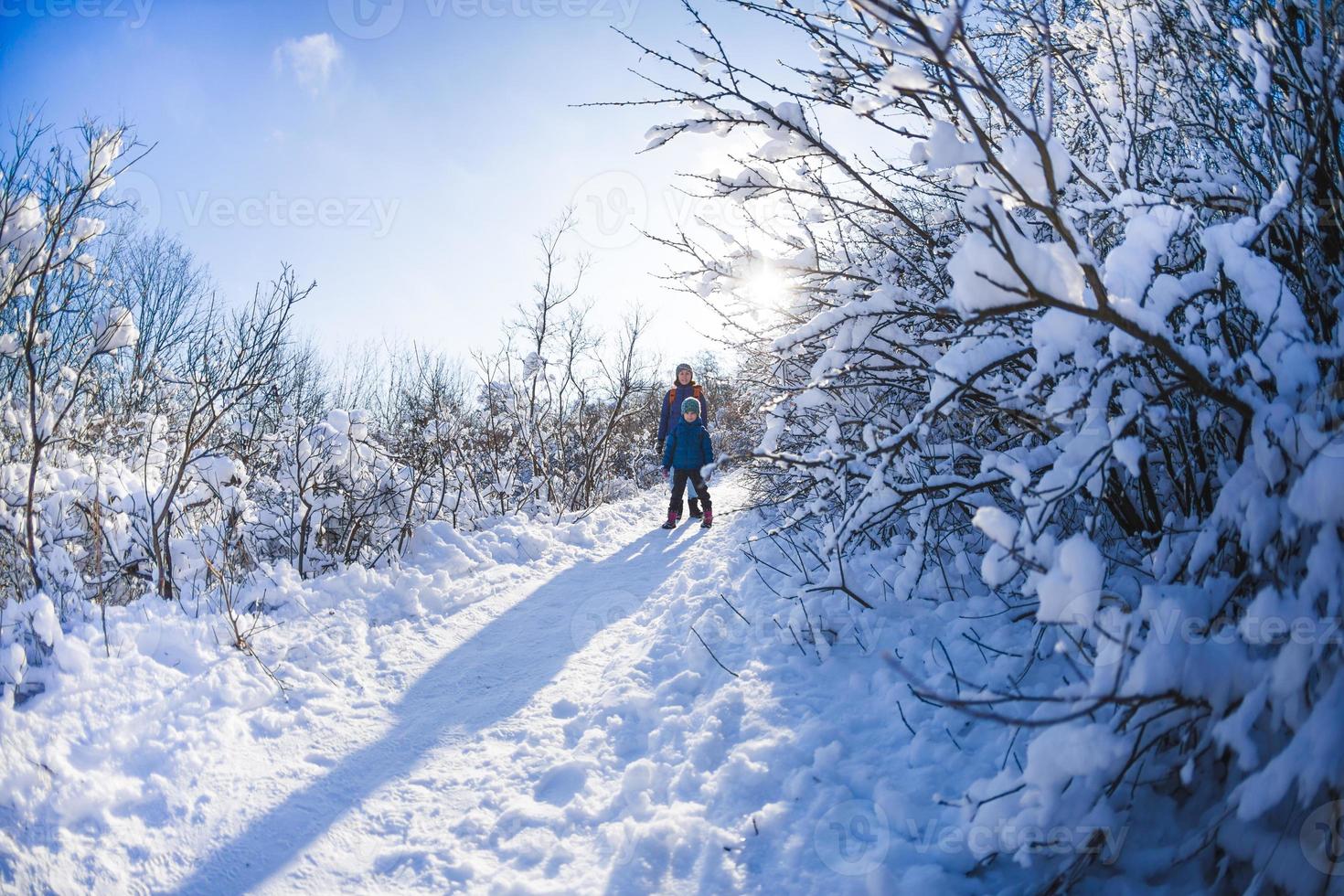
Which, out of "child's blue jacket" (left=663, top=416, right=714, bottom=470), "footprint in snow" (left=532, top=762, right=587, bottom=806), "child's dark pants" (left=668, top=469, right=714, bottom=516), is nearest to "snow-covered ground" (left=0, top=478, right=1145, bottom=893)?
"footprint in snow" (left=532, top=762, right=587, bottom=806)

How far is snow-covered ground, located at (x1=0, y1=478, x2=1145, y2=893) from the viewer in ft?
5.89

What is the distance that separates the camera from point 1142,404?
1323 mm

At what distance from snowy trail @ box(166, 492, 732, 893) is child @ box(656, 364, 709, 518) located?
4263 mm

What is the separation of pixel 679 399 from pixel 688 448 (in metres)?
1.00

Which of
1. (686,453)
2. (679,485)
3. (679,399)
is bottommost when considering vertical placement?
(679,485)

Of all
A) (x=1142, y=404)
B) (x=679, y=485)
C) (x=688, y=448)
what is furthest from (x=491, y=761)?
(x=688, y=448)

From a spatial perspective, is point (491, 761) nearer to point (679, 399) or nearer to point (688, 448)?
point (688, 448)

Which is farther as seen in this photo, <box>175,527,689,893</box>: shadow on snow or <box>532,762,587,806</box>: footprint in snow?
<box>532,762,587,806</box>: footprint in snow

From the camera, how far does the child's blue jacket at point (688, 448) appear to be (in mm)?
7848

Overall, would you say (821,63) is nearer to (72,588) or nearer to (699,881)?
(699,881)

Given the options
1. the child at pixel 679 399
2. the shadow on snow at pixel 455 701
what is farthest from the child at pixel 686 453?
the shadow on snow at pixel 455 701

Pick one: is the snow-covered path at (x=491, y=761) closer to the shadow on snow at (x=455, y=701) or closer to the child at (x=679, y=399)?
the shadow on snow at (x=455, y=701)

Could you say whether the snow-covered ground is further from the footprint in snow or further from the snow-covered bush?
the snow-covered bush

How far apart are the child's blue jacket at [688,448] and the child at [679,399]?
1.11 feet
